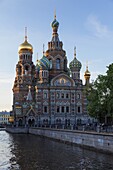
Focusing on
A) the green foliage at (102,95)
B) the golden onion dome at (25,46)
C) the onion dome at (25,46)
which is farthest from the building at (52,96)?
the green foliage at (102,95)

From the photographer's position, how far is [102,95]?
42.8 m

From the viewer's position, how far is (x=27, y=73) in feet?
273

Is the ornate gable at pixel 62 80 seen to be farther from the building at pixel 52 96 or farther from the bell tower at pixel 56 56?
the bell tower at pixel 56 56

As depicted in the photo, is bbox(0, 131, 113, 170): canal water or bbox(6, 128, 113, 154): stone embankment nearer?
bbox(0, 131, 113, 170): canal water

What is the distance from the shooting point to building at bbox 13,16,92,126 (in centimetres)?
7450

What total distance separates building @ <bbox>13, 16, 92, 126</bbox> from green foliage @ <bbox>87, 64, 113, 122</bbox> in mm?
28331

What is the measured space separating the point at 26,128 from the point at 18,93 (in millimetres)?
14331

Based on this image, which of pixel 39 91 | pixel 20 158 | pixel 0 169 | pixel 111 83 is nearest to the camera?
pixel 0 169

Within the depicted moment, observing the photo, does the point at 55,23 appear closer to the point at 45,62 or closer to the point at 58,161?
the point at 45,62

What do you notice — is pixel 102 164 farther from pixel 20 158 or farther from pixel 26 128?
pixel 26 128

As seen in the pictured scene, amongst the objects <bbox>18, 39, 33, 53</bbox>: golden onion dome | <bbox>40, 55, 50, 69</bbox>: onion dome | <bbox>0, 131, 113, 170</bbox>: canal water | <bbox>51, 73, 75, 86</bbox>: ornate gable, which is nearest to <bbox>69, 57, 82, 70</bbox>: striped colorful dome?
<bbox>51, 73, 75, 86</bbox>: ornate gable

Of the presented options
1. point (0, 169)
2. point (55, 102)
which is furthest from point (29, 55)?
point (0, 169)

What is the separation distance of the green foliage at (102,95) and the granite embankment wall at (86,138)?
522 cm

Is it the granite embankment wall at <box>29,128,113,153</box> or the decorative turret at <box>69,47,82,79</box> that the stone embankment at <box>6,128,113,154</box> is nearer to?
the granite embankment wall at <box>29,128,113,153</box>
